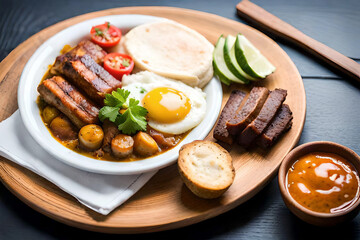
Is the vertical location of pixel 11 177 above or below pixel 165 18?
below

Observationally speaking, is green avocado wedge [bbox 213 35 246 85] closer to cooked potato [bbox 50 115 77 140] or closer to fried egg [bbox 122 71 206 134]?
fried egg [bbox 122 71 206 134]

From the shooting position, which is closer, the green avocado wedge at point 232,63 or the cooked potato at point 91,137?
the cooked potato at point 91,137

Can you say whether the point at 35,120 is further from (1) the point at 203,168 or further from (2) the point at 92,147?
(1) the point at 203,168

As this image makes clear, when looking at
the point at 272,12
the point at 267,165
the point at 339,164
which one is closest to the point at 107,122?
the point at 267,165

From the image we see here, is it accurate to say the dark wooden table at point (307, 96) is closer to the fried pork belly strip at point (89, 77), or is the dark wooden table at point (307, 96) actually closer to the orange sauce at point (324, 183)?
the orange sauce at point (324, 183)

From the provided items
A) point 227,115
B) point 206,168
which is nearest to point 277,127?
point 227,115

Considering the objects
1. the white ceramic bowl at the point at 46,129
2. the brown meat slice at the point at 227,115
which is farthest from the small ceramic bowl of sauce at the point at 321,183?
the white ceramic bowl at the point at 46,129

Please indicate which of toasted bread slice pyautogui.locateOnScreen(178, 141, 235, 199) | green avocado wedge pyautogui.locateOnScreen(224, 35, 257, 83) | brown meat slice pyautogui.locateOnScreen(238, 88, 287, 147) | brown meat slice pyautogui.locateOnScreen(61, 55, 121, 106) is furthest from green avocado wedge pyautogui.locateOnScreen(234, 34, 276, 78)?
brown meat slice pyautogui.locateOnScreen(61, 55, 121, 106)
